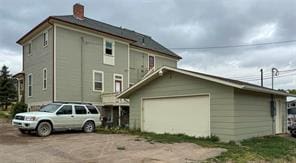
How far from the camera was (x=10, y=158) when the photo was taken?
8.94 meters

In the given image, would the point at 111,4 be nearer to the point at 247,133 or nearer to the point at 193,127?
the point at 193,127

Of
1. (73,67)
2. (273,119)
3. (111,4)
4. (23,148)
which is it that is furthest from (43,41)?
(273,119)

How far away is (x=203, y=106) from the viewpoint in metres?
14.0

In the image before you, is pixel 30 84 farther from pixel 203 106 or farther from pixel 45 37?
pixel 203 106

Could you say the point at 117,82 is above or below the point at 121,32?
below

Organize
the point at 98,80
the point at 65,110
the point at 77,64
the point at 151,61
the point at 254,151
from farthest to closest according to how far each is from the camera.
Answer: the point at 151,61 < the point at 98,80 < the point at 77,64 < the point at 65,110 < the point at 254,151

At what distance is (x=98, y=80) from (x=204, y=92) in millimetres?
11782

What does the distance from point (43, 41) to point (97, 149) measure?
14814 millimetres

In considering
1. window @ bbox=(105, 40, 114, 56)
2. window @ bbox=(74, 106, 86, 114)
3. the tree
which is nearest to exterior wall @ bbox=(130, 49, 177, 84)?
window @ bbox=(105, 40, 114, 56)

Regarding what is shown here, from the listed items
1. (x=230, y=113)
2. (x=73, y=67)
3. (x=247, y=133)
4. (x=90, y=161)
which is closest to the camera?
(x=90, y=161)

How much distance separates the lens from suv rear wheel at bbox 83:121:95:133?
645 inches

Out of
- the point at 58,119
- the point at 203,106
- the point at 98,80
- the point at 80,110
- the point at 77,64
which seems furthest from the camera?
the point at 98,80

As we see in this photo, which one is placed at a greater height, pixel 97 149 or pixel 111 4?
pixel 111 4

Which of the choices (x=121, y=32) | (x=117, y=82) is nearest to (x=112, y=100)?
(x=117, y=82)
